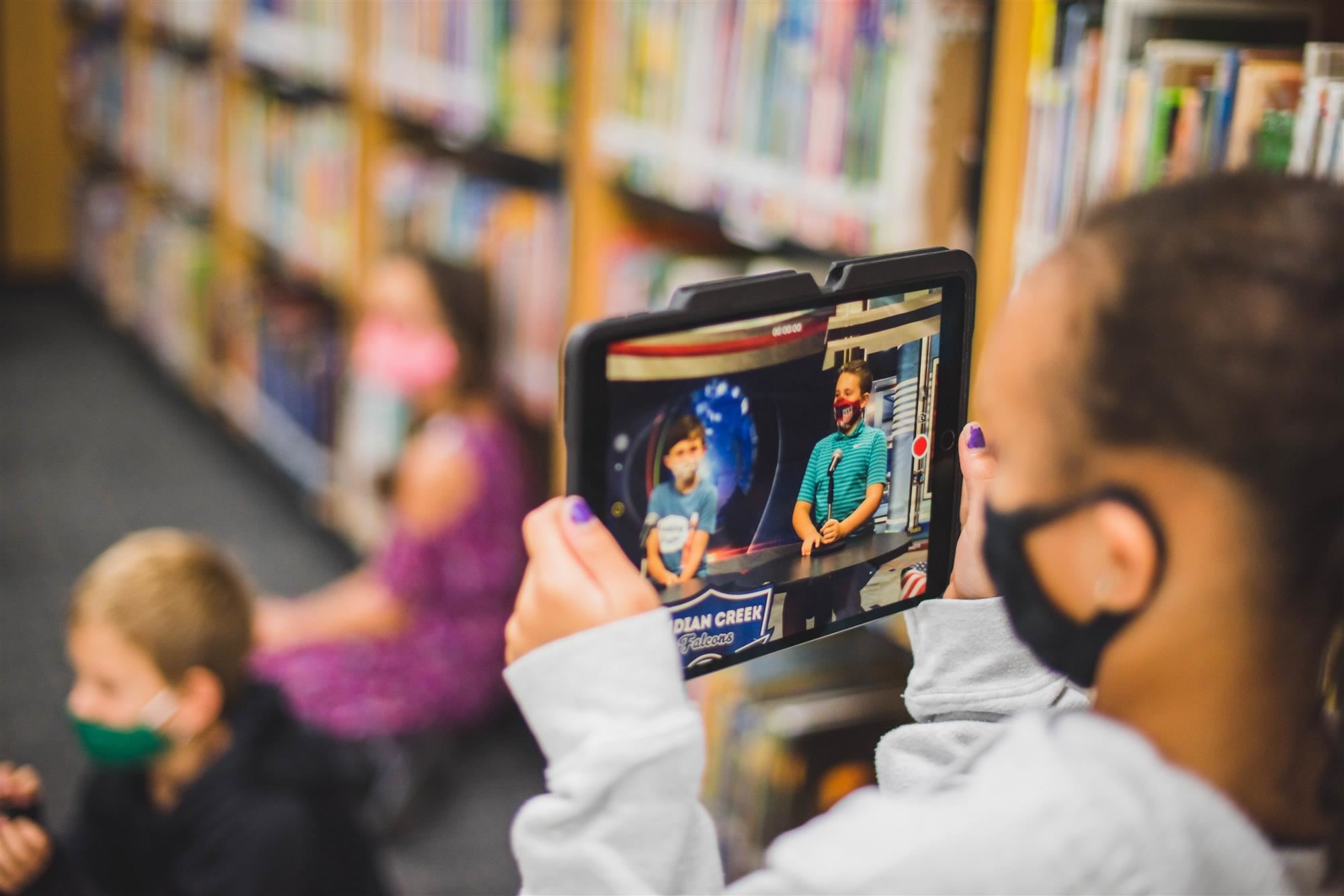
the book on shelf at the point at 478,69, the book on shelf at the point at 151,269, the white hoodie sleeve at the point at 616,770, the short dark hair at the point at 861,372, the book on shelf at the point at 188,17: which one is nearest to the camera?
the white hoodie sleeve at the point at 616,770

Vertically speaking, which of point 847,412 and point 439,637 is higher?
point 847,412

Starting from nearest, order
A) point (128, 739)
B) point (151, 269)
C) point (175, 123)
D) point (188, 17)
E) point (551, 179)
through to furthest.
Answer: point (128, 739) < point (551, 179) < point (188, 17) < point (175, 123) < point (151, 269)

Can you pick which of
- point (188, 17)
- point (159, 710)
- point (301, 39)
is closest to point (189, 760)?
point (159, 710)

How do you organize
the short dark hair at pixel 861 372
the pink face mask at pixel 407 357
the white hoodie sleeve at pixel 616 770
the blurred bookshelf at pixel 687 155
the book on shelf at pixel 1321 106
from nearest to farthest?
the white hoodie sleeve at pixel 616 770 → the short dark hair at pixel 861 372 → the book on shelf at pixel 1321 106 → the blurred bookshelf at pixel 687 155 → the pink face mask at pixel 407 357

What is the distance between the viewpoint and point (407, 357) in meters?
2.57

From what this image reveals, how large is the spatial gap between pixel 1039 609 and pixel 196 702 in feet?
4.17

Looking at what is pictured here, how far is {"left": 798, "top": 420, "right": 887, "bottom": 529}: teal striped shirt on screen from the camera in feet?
2.27

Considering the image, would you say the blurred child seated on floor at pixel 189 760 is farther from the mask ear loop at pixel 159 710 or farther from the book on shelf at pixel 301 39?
the book on shelf at pixel 301 39

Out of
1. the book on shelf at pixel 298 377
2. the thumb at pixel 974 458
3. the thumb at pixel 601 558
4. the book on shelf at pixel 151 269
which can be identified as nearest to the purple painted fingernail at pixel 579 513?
the thumb at pixel 601 558

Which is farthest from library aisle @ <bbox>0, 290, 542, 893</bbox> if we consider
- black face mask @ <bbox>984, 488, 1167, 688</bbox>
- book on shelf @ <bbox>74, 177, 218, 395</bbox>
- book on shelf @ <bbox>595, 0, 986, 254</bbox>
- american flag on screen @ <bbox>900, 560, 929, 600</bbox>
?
black face mask @ <bbox>984, 488, 1167, 688</bbox>

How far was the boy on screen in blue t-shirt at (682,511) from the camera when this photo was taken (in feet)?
2.14

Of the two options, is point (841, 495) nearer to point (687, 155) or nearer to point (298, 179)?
point (687, 155)

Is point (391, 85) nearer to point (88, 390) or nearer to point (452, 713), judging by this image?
point (452, 713)

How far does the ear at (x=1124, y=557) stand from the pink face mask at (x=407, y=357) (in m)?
2.12
